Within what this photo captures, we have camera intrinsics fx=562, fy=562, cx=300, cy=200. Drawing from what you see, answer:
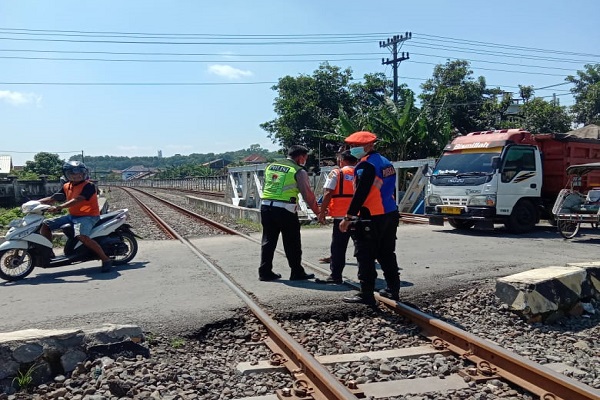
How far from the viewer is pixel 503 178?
13.3 meters

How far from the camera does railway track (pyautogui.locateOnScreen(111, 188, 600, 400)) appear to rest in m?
3.72

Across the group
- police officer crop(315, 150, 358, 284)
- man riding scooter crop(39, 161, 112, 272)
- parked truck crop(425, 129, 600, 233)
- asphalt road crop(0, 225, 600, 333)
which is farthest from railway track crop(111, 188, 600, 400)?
parked truck crop(425, 129, 600, 233)

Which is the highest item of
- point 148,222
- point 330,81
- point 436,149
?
point 330,81

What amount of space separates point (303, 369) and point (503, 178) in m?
10.4

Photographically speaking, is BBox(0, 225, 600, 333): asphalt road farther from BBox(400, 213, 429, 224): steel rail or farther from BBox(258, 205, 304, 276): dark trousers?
BBox(400, 213, 429, 224): steel rail

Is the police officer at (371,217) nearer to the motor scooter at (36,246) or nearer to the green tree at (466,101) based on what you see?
the motor scooter at (36,246)

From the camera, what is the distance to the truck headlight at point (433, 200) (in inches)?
559

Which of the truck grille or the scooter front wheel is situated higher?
the truck grille

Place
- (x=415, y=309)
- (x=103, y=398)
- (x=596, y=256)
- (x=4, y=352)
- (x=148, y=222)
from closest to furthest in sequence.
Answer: (x=103, y=398), (x=4, y=352), (x=415, y=309), (x=596, y=256), (x=148, y=222)

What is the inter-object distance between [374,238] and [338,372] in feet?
6.59

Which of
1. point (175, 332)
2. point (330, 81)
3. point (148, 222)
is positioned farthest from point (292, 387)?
point (330, 81)

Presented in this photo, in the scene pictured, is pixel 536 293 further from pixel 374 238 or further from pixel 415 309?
pixel 374 238

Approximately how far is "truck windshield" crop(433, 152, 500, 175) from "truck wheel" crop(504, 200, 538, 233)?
4.08 feet

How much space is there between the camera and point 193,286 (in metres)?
7.35
